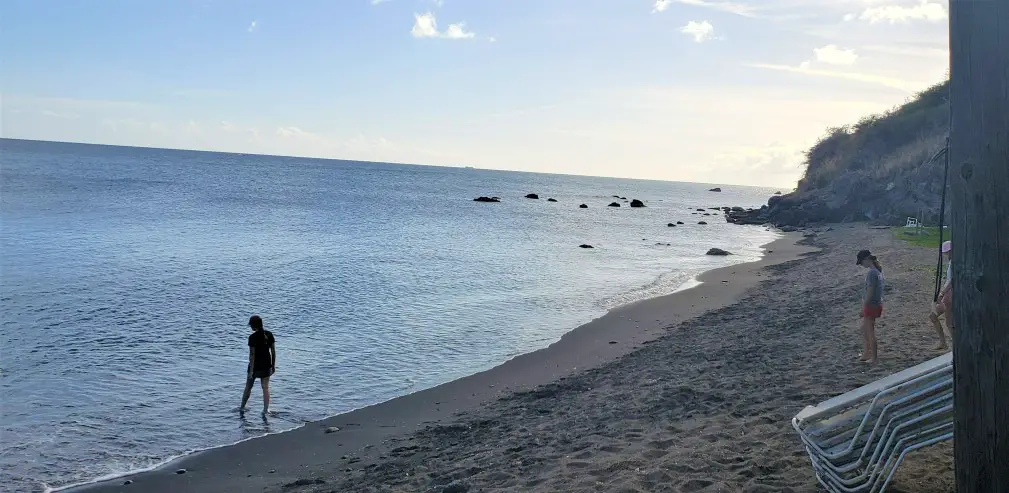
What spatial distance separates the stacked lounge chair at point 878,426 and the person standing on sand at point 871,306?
521 cm

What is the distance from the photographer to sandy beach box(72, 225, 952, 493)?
22.2ft

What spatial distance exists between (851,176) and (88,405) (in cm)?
4708

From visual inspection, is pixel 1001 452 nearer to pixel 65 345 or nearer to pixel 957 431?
pixel 957 431

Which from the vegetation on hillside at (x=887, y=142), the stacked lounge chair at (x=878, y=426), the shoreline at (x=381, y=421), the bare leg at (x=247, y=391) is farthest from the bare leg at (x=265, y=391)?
the vegetation on hillside at (x=887, y=142)

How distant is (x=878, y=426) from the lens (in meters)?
5.00

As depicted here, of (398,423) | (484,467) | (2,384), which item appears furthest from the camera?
(2,384)

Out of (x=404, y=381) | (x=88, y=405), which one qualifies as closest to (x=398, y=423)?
(x=404, y=381)

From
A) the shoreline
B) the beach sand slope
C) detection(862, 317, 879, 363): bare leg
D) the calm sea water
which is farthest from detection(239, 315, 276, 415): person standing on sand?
detection(862, 317, 879, 363): bare leg

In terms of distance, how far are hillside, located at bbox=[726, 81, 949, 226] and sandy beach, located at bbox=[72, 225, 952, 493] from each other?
25.9 m

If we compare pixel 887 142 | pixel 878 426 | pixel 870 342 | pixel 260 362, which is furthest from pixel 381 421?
pixel 887 142

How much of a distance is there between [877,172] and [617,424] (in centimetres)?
4271

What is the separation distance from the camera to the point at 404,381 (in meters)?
13.3

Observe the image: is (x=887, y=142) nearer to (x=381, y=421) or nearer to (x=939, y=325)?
(x=939, y=325)

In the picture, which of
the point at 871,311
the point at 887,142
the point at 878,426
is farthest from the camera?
the point at 887,142
